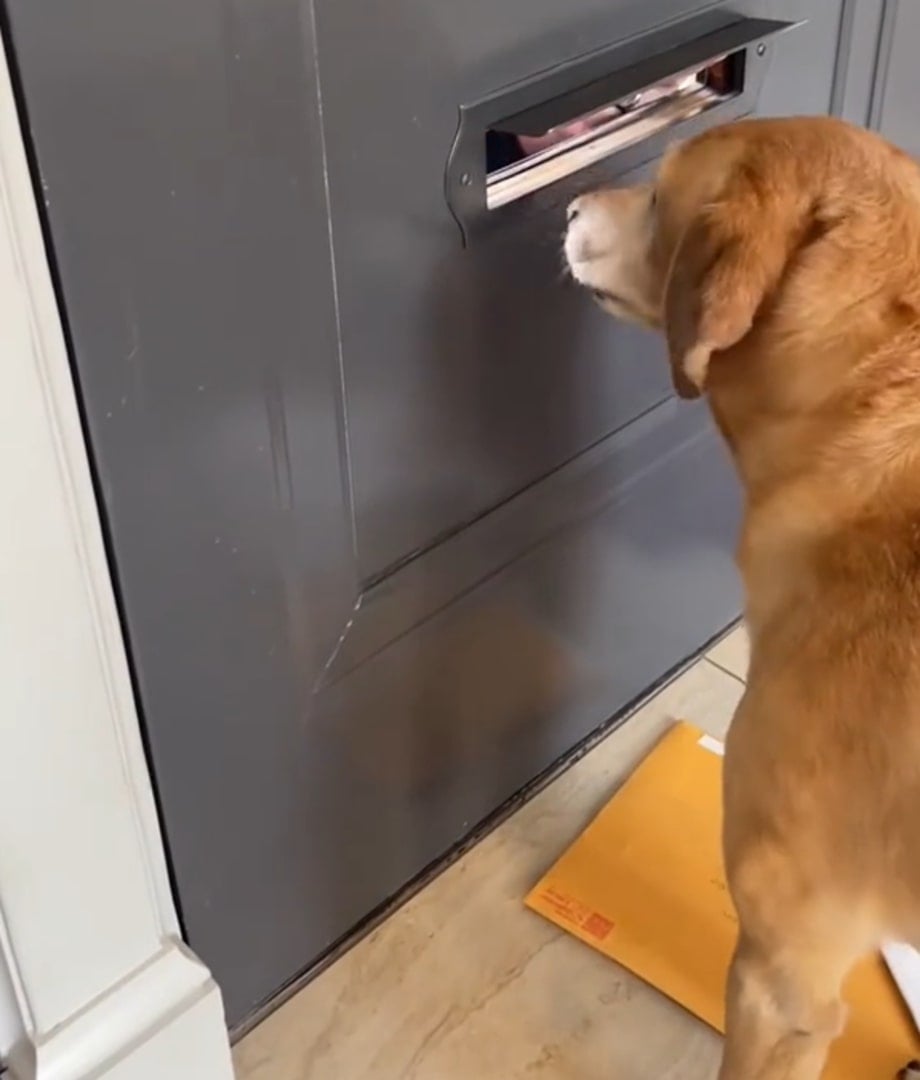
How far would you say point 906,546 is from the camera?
93cm

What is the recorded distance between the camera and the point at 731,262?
0.94 meters

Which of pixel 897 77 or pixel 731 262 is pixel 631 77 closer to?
pixel 731 262

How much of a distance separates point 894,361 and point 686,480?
562 mm

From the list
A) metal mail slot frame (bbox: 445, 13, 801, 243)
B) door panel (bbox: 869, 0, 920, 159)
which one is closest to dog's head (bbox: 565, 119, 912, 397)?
metal mail slot frame (bbox: 445, 13, 801, 243)

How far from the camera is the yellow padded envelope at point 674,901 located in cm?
127

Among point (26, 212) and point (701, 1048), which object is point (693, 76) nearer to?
point (26, 212)

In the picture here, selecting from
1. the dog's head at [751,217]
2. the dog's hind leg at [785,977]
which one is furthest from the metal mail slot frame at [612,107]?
the dog's hind leg at [785,977]

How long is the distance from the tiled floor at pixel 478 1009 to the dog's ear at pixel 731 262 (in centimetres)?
63

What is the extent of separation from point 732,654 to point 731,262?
0.80 metres

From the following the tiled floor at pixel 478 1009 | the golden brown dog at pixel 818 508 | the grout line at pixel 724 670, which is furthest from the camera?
the grout line at pixel 724 670

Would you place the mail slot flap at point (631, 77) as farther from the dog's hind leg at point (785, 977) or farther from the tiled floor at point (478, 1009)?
the tiled floor at point (478, 1009)

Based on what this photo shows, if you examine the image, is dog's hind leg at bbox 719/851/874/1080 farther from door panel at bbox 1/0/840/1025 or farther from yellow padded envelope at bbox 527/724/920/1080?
door panel at bbox 1/0/840/1025

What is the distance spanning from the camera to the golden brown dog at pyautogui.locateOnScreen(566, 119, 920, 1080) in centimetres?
93

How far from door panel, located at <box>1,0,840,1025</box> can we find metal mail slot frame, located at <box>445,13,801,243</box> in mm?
19
